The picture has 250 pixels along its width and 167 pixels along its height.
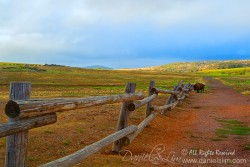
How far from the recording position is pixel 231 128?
11594 millimetres

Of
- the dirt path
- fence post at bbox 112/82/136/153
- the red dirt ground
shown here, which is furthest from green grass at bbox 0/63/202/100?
fence post at bbox 112/82/136/153

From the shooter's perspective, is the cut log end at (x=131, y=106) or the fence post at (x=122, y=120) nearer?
the fence post at (x=122, y=120)

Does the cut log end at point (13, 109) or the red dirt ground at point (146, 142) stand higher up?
the cut log end at point (13, 109)

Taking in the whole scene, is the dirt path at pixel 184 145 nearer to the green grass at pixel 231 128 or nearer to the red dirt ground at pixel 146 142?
the red dirt ground at pixel 146 142

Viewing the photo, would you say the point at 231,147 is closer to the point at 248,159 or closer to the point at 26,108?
the point at 248,159

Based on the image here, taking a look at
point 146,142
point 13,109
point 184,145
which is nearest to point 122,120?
point 146,142

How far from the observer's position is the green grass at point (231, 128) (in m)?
10.5

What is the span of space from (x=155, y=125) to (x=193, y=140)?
2.49 metres

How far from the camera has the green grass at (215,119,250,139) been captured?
34.6 feet

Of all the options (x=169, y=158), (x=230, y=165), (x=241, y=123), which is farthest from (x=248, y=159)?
(x=241, y=123)

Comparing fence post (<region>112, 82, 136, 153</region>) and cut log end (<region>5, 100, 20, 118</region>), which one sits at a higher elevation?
cut log end (<region>5, 100, 20, 118</region>)

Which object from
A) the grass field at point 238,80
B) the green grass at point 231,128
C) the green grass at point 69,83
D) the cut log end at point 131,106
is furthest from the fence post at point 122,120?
the grass field at point 238,80

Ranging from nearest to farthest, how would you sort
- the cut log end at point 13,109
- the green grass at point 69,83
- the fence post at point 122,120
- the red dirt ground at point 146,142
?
the cut log end at point 13,109 < the red dirt ground at point 146,142 < the fence post at point 122,120 < the green grass at point 69,83

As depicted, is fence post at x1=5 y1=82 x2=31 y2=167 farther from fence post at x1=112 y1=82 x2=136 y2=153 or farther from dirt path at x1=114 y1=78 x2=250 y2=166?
fence post at x1=112 y1=82 x2=136 y2=153
